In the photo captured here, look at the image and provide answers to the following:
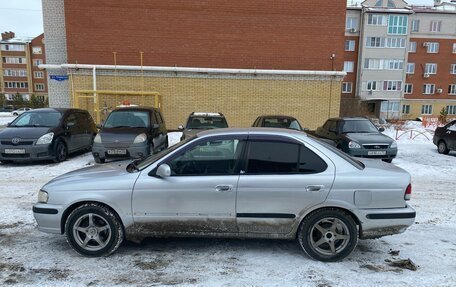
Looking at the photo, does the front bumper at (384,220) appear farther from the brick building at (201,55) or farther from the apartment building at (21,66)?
the apartment building at (21,66)

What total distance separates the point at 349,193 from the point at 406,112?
162 ft

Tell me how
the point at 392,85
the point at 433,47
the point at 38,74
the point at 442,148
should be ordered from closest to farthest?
the point at 442,148
the point at 392,85
the point at 433,47
the point at 38,74

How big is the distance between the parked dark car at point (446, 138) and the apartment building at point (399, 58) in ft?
96.4

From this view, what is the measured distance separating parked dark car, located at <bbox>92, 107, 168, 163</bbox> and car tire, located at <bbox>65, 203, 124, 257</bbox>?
15.3 ft

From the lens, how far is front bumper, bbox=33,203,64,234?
3.97 metres

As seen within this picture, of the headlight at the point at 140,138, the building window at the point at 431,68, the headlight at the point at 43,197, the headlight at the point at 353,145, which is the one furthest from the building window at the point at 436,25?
the headlight at the point at 43,197

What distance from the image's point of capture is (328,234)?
3926 mm

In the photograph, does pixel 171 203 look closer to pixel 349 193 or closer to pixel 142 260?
pixel 142 260

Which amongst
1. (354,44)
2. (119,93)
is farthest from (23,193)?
(354,44)

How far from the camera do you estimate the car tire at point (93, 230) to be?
13.0ft

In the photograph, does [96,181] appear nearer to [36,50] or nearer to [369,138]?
[369,138]

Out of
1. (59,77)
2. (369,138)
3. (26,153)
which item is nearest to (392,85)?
(369,138)

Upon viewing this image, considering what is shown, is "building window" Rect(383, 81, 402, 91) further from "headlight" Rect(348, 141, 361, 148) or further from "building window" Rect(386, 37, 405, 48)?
"headlight" Rect(348, 141, 361, 148)

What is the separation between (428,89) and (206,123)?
46.7 meters
